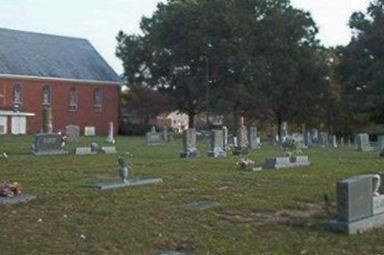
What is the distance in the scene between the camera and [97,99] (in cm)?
7275

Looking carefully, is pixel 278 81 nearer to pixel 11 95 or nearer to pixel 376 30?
pixel 376 30

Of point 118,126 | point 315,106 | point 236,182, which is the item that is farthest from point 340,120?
point 236,182

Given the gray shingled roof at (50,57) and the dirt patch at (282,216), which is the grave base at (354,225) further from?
the gray shingled roof at (50,57)

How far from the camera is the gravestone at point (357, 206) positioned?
1055 centimetres

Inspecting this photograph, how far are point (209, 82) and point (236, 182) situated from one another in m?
50.2

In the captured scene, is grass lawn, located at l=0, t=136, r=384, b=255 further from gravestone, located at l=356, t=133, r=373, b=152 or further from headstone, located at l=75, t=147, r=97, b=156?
gravestone, located at l=356, t=133, r=373, b=152

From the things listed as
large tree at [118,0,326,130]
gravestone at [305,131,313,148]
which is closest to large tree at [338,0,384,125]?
large tree at [118,0,326,130]

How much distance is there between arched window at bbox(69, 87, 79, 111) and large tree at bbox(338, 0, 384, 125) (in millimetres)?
26213

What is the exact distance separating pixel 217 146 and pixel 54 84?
43085 millimetres

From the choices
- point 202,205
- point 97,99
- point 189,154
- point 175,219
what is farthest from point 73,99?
point 175,219

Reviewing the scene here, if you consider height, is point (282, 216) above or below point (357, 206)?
below

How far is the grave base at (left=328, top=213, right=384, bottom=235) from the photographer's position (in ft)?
34.6

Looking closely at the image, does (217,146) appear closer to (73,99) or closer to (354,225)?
(354,225)

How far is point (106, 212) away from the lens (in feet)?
36.3
